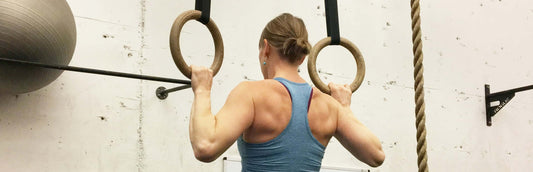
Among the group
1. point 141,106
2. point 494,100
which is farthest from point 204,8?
point 494,100

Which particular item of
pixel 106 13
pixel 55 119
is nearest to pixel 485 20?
pixel 106 13

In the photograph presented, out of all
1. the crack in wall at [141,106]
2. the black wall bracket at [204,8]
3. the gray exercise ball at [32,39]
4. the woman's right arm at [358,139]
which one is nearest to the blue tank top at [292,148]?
the woman's right arm at [358,139]

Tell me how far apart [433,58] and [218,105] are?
1.55m

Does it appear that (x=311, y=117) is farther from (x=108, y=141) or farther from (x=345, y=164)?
(x=345, y=164)

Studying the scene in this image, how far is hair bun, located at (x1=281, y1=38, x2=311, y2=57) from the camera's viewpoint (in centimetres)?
151

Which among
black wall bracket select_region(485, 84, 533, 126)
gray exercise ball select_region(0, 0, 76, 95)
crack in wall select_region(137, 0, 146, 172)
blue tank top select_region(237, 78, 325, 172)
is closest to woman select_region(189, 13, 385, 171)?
blue tank top select_region(237, 78, 325, 172)

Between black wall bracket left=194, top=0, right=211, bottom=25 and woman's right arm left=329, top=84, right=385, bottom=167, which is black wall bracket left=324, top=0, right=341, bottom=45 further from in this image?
black wall bracket left=194, top=0, right=211, bottom=25

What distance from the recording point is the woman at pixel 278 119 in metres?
1.35

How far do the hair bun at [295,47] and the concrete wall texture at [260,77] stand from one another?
1286 mm

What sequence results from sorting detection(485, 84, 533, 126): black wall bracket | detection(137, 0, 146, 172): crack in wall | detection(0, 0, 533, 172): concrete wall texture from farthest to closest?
1. detection(485, 84, 533, 126): black wall bracket
2. detection(137, 0, 146, 172): crack in wall
3. detection(0, 0, 533, 172): concrete wall texture

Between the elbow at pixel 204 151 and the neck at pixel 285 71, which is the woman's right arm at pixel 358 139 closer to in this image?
the neck at pixel 285 71

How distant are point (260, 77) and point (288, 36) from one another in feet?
4.90

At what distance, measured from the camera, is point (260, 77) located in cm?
301

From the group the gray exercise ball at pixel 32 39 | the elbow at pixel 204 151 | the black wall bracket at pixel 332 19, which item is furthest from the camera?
the gray exercise ball at pixel 32 39
